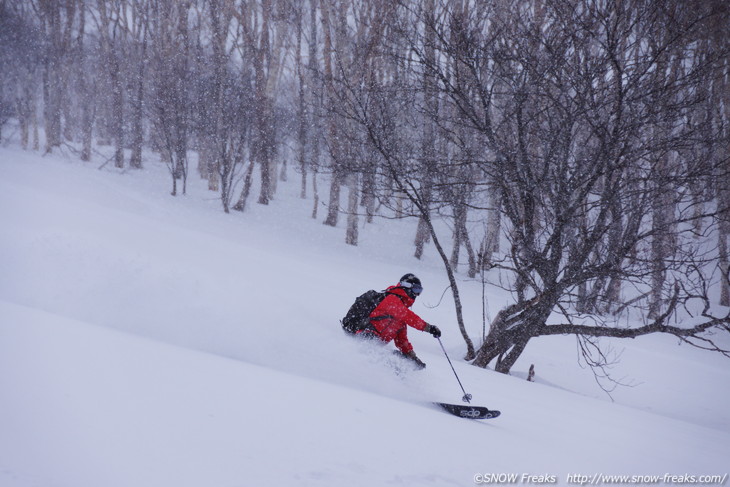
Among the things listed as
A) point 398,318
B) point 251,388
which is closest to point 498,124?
point 398,318

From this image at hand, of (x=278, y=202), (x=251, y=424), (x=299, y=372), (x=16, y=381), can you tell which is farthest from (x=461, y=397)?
(x=278, y=202)

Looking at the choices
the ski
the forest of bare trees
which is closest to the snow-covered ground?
the ski

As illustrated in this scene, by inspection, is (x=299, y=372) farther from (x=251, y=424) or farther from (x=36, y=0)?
(x=36, y=0)

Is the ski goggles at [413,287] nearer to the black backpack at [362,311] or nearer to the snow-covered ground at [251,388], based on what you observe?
the black backpack at [362,311]

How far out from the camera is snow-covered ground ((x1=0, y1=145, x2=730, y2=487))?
2.50 metres

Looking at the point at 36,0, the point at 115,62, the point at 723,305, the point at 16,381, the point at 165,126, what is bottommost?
the point at 723,305

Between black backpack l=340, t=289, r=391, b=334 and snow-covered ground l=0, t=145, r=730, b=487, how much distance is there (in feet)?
0.76

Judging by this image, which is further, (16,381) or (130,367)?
(130,367)

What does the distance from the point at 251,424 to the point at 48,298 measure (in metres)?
4.36

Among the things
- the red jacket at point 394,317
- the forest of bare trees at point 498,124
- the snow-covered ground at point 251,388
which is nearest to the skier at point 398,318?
the red jacket at point 394,317

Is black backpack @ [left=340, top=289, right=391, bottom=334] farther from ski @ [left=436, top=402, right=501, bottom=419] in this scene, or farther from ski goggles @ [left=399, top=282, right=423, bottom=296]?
ski @ [left=436, top=402, right=501, bottom=419]

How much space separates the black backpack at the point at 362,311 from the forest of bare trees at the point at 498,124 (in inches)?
54.9

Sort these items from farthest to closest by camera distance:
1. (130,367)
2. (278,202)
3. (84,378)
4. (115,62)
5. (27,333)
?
1. (278,202)
2. (115,62)
3. (27,333)
4. (130,367)
5. (84,378)

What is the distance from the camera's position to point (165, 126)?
17.5m
